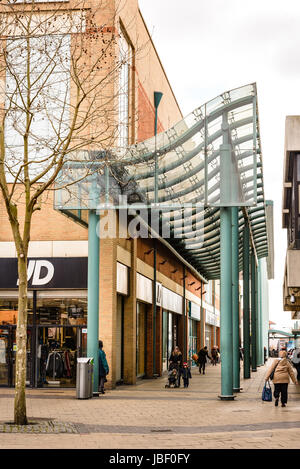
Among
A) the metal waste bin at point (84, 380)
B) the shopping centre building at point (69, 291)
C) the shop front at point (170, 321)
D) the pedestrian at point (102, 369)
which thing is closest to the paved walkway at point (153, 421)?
the metal waste bin at point (84, 380)

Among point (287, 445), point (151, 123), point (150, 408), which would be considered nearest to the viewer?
point (287, 445)

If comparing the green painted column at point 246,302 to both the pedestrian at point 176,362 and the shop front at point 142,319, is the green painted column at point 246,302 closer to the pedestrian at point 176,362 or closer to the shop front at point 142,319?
the shop front at point 142,319

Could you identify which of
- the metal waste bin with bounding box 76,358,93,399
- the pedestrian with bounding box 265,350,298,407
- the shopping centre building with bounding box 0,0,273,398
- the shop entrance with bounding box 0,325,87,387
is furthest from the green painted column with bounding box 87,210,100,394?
the pedestrian with bounding box 265,350,298,407

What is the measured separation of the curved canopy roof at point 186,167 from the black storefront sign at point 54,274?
92.6 inches

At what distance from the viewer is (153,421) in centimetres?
1422

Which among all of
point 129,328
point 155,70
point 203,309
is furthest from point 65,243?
point 203,309

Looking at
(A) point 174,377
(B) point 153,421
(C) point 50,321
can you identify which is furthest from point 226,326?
(C) point 50,321

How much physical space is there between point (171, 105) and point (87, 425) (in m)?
27.3

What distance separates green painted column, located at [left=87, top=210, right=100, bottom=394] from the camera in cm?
2000

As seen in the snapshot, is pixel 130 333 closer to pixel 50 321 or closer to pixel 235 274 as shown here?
pixel 50 321

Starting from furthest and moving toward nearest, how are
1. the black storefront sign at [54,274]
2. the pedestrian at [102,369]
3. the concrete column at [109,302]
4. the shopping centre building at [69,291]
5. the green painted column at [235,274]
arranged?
the green painted column at [235,274] → the black storefront sign at [54,274] → the shopping centre building at [69,291] → the concrete column at [109,302] → the pedestrian at [102,369]

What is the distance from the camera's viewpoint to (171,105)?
126 feet

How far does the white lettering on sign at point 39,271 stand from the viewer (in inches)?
905
